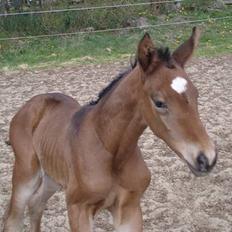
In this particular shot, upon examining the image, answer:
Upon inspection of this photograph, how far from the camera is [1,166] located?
5754 millimetres

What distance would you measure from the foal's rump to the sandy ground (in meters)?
0.84

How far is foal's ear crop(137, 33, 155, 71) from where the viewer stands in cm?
283

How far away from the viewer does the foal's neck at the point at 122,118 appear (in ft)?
10.2

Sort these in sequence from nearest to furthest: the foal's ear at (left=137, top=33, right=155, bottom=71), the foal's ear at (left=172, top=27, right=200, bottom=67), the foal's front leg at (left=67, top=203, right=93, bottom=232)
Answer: the foal's ear at (left=137, top=33, right=155, bottom=71) → the foal's ear at (left=172, top=27, right=200, bottom=67) → the foal's front leg at (left=67, top=203, right=93, bottom=232)

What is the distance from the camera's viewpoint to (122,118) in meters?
3.23

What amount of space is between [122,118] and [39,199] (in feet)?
4.11

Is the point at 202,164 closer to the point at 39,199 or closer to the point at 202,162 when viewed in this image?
the point at 202,162

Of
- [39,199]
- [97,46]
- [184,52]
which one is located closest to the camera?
[184,52]

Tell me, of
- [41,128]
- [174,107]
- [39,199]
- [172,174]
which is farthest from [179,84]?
[172,174]

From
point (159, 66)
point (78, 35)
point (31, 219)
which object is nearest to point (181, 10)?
point (78, 35)

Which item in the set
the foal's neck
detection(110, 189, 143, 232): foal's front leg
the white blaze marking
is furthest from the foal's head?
detection(110, 189, 143, 232): foal's front leg

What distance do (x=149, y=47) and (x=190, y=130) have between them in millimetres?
484

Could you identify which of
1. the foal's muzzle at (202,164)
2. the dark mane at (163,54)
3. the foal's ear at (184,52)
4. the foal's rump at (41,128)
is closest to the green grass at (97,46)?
the foal's rump at (41,128)

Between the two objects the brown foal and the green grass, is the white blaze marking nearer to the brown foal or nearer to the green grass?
the brown foal
